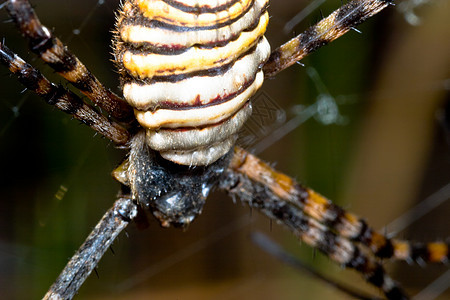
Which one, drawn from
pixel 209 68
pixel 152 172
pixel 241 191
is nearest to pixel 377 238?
pixel 241 191

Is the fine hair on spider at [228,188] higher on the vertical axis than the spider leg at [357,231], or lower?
lower

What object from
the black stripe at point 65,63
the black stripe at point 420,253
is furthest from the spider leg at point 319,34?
the black stripe at point 420,253

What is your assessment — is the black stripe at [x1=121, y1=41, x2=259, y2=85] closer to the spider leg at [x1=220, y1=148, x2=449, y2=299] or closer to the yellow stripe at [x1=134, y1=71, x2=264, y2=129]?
the yellow stripe at [x1=134, y1=71, x2=264, y2=129]

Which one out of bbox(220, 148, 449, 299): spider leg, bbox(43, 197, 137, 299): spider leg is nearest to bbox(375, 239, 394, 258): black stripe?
bbox(220, 148, 449, 299): spider leg

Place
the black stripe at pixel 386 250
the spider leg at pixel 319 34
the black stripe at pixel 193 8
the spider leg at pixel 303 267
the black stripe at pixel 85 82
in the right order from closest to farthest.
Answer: the black stripe at pixel 193 8
the black stripe at pixel 85 82
the spider leg at pixel 319 34
the spider leg at pixel 303 267
the black stripe at pixel 386 250

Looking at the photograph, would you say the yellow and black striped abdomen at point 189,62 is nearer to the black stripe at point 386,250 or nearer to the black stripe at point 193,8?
the black stripe at point 193,8
